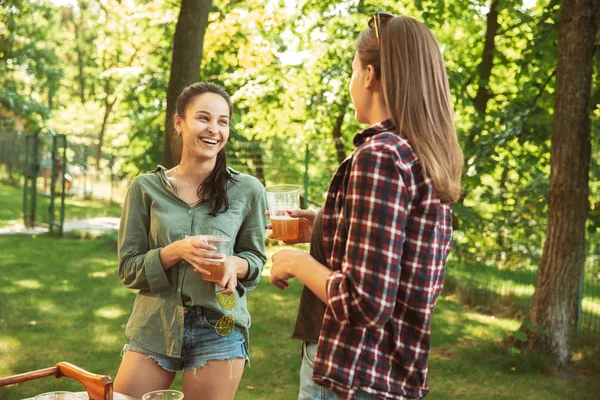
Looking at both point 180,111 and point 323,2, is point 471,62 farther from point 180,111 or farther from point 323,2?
point 180,111

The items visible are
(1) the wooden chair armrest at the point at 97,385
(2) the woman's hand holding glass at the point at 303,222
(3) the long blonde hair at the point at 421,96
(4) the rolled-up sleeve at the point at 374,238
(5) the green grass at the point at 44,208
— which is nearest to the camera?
(4) the rolled-up sleeve at the point at 374,238

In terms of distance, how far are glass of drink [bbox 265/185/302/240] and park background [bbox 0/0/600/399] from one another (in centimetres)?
225

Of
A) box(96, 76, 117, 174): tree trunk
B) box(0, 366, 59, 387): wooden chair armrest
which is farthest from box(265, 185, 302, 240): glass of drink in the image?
box(96, 76, 117, 174): tree trunk

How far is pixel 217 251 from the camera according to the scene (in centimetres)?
274

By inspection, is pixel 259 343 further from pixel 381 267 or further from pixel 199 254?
pixel 381 267

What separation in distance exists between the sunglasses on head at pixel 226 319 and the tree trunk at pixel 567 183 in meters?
4.91

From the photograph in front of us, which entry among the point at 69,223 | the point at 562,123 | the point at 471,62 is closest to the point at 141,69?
the point at 69,223

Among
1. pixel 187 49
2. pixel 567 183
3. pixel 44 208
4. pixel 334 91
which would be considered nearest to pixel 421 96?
pixel 187 49

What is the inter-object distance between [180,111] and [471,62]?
12832 mm

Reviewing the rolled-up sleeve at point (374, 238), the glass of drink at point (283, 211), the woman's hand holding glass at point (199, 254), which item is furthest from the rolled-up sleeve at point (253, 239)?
the rolled-up sleeve at point (374, 238)

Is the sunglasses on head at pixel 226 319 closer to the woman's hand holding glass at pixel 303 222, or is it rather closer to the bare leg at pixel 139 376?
the bare leg at pixel 139 376

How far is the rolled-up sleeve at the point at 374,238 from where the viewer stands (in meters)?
1.81

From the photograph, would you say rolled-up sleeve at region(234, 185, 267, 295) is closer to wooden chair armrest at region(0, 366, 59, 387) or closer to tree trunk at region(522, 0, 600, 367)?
wooden chair armrest at region(0, 366, 59, 387)

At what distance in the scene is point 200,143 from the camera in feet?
10.2
